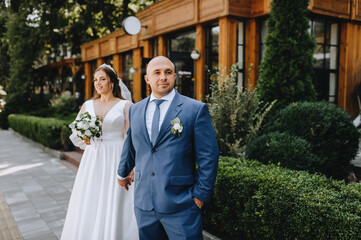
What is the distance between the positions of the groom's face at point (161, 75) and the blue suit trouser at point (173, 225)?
3.09ft

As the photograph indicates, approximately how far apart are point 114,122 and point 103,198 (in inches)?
36.8

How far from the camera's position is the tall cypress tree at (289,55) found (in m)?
6.30

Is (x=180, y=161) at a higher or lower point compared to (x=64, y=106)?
higher

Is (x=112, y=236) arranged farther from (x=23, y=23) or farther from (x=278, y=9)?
(x=23, y=23)

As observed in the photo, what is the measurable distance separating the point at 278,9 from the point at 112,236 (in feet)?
18.9

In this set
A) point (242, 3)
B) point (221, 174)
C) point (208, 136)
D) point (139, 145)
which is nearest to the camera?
point (208, 136)

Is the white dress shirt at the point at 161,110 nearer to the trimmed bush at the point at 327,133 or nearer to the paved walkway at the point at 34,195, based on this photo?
the paved walkway at the point at 34,195

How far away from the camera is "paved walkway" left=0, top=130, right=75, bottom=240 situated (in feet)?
14.4

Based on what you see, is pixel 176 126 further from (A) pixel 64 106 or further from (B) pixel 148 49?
(A) pixel 64 106

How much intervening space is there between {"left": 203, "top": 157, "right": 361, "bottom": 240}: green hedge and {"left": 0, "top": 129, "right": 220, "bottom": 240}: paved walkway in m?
0.45

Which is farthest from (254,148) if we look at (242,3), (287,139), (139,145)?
(242,3)

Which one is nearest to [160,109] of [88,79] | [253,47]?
[253,47]

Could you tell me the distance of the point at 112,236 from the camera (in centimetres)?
325

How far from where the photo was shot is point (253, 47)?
9312mm
